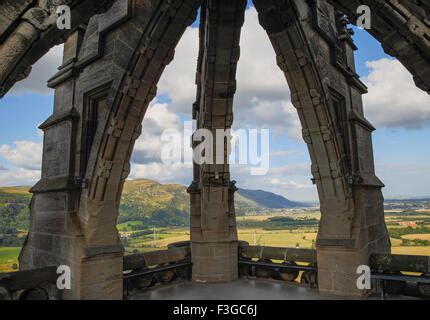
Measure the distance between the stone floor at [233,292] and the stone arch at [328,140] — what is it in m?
0.72

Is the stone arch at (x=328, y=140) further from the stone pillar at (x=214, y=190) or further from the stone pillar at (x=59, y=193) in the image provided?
the stone pillar at (x=59, y=193)

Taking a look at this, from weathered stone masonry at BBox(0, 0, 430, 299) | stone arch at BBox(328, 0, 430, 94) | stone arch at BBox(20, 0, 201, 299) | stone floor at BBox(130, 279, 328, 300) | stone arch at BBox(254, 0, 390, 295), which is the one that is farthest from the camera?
stone floor at BBox(130, 279, 328, 300)

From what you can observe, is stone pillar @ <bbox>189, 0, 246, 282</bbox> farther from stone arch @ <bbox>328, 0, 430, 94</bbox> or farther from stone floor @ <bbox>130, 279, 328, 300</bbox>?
stone arch @ <bbox>328, 0, 430, 94</bbox>

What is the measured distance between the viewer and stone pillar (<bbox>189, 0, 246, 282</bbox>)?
8.35 metres

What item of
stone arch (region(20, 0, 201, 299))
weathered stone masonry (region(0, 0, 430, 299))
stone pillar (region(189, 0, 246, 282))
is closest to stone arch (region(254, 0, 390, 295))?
weathered stone masonry (region(0, 0, 430, 299))

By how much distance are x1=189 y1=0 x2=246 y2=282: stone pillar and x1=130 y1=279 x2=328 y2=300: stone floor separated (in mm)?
623

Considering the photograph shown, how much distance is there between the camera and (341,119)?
25.6 feet

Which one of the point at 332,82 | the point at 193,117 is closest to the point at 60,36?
the point at 332,82

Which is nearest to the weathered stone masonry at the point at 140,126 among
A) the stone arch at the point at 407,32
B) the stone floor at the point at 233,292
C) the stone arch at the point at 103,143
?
the stone arch at the point at 103,143

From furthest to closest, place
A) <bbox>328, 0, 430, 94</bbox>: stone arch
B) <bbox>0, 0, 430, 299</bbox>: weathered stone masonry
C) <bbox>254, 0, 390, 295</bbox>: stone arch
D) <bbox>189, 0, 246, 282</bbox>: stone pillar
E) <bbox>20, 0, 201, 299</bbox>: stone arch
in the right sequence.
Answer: <bbox>189, 0, 246, 282</bbox>: stone pillar < <bbox>254, 0, 390, 295</bbox>: stone arch < <bbox>0, 0, 430, 299</bbox>: weathered stone masonry < <bbox>20, 0, 201, 299</bbox>: stone arch < <bbox>328, 0, 430, 94</bbox>: stone arch

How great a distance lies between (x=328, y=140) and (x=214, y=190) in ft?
11.3

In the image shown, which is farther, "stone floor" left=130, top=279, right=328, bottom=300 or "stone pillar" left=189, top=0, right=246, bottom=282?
"stone pillar" left=189, top=0, right=246, bottom=282

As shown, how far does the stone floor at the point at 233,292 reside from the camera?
6957 mm
